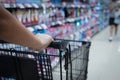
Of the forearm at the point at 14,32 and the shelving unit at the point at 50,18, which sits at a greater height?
the forearm at the point at 14,32

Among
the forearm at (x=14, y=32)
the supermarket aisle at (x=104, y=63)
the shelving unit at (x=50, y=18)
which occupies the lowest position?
the supermarket aisle at (x=104, y=63)

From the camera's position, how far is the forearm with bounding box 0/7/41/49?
108 cm

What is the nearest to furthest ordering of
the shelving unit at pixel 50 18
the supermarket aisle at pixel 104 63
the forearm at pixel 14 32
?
the forearm at pixel 14 32 → the shelving unit at pixel 50 18 → the supermarket aisle at pixel 104 63

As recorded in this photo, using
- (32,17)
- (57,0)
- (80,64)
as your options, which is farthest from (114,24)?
(80,64)

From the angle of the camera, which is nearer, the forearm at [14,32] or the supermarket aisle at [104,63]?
the forearm at [14,32]

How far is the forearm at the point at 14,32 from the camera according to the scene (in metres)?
1.08

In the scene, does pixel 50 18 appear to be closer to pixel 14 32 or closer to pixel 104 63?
pixel 104 63

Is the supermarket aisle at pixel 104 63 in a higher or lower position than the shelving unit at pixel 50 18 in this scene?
lower

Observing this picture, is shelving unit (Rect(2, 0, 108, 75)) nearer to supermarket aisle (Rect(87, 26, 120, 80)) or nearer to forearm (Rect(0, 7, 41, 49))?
supermarket aisle (Rect(87, 26, 120, 80))

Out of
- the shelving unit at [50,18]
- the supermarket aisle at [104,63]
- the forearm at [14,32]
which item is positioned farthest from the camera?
the supermarket aisle at [104,63]

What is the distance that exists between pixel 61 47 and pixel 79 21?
4.37m

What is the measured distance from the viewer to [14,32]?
3.61 ft

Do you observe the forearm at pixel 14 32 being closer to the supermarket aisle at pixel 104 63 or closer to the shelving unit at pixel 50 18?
the shelving unit at pixel 50 18

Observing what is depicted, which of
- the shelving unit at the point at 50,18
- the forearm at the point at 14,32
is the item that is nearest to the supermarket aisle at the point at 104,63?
the shelving unit at the point at 50,18
